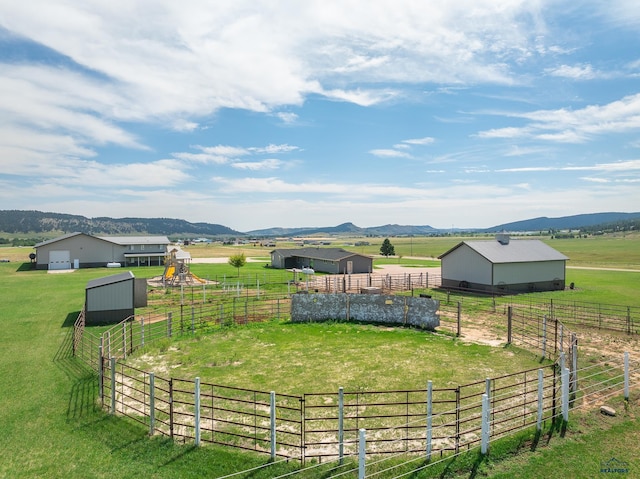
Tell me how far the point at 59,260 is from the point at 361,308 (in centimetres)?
5426

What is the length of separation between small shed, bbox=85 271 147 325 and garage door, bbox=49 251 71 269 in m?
41.9

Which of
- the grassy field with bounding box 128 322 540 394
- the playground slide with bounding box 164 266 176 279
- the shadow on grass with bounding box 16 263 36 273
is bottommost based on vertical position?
the shadow on grass with bounding box 16 263 36 273

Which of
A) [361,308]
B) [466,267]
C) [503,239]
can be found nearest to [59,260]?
[361,308]

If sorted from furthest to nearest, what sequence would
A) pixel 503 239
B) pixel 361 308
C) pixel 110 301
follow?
pixel 503 239, pixel 361 308, pixel 110 301

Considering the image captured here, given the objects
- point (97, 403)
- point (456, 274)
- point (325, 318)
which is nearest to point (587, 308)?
point (456, 274)

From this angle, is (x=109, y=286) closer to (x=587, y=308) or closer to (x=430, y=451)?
(x=430, y=451)

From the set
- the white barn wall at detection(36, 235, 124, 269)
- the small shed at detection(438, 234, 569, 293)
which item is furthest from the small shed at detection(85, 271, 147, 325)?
the white barn wall at detection(36, 235, 124, 269)

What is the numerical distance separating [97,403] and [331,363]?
26.6 ft

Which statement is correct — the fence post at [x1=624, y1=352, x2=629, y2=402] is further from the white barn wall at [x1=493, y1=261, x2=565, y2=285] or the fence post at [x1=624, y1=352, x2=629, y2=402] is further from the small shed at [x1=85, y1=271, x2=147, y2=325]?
the white barn wall at [x1=493, y1=261, x2=565, y2=285]

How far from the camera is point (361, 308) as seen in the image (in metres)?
24.7

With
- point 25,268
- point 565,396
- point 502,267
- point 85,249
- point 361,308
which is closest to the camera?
point 565,396

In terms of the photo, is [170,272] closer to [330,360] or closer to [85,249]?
[85,249]

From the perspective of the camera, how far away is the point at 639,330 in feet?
71.4

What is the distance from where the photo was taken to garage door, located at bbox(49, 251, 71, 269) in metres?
59.6
